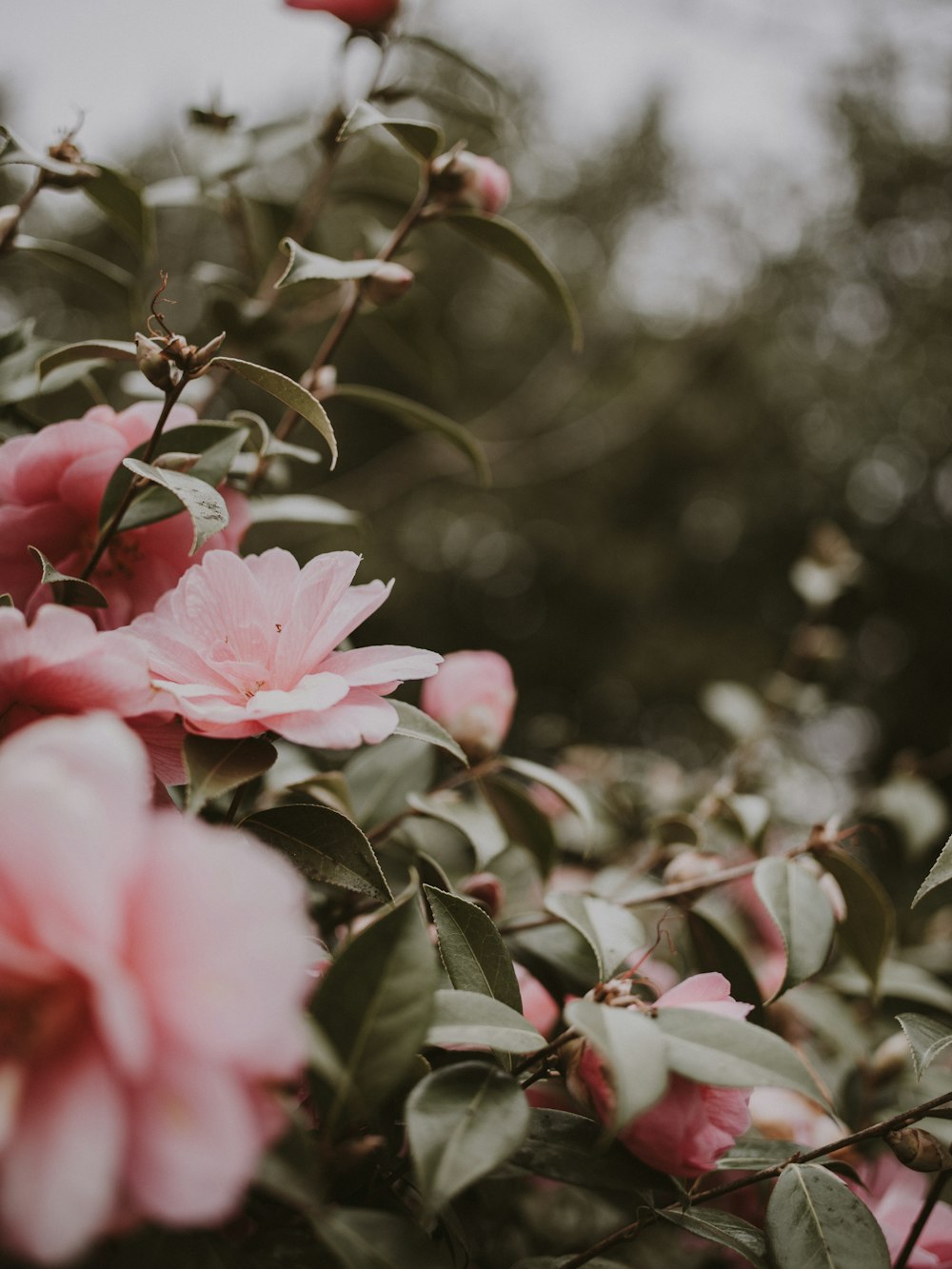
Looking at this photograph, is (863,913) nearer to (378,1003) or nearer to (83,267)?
(378,1003)

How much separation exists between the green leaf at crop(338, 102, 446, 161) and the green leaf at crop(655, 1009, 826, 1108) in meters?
0.42

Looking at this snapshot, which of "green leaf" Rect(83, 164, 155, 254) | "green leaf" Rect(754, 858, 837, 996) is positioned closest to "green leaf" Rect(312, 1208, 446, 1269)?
"green leaf" Rect(754, 858, 837, 996)

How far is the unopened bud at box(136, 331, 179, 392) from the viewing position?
1.23 feet

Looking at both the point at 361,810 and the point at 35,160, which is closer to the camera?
the point at 35,160

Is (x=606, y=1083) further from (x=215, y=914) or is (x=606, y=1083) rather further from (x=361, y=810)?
(x=361, y=810)

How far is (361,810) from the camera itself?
61cm

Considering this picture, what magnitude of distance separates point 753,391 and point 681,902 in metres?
4.97

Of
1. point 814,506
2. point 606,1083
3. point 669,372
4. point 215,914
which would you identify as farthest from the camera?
point 669,372

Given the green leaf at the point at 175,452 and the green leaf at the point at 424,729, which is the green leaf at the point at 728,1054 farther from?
the green leaf at the point at 175,452

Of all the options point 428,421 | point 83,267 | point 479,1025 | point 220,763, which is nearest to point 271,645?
point 220,763

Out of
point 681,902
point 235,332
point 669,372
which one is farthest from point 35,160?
point 669,372

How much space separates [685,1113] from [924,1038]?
15 centimetres

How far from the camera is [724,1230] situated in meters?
0.39

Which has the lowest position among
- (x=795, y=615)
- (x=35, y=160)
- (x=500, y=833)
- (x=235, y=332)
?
(x=795, y=615)
